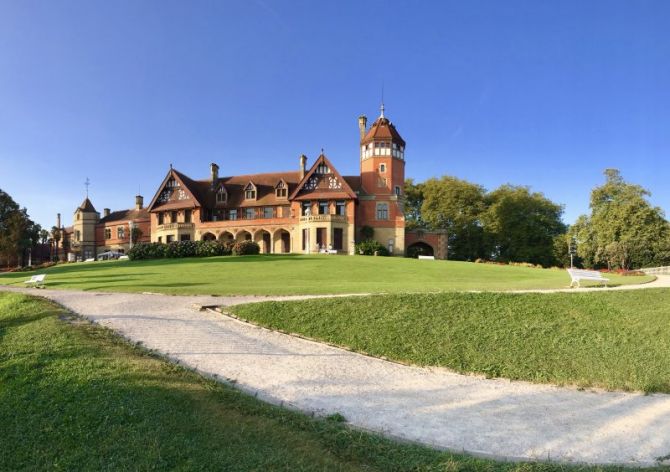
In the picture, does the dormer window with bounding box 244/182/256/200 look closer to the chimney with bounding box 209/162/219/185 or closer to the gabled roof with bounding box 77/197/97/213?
the chimney with bounding box 209/162/219/185

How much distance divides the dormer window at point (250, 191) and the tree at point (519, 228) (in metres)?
30.9

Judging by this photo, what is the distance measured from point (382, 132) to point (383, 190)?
6907mm

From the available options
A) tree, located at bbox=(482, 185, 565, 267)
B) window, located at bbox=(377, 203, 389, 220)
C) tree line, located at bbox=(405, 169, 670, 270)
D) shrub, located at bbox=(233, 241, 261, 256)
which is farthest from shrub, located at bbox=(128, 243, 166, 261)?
tree, located at bbox=(482, 185, 565, 267)

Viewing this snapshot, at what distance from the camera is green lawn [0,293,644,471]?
437 cm

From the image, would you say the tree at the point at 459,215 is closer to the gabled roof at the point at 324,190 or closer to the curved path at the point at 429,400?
the gabled roof at the point at 324,190

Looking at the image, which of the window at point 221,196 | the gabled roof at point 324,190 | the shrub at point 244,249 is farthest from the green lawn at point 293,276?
the window at point 221,196

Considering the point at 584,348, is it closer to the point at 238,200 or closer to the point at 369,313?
the point at 369,313

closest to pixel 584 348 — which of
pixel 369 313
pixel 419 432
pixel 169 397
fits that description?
pixel 369 313

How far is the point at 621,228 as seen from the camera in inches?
1774

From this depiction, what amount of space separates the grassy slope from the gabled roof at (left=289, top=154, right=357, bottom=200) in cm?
3388

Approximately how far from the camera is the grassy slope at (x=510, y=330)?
26.7 ft

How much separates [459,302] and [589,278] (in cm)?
798

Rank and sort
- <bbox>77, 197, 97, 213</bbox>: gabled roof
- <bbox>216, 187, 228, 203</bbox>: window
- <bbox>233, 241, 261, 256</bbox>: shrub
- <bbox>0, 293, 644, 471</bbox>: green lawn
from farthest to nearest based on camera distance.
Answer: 1. <bbox>77, 197, 97, 213</bbox>: gabled roof
2. <bbox>216, 187, 228, 203</bbox>: window
3. <bbox>233, 241, 261, 256</bbox>: shrub
4. <bbox>0, 293, 644, 471</bbox>: green lawn

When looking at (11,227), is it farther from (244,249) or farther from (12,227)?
(244,249)
